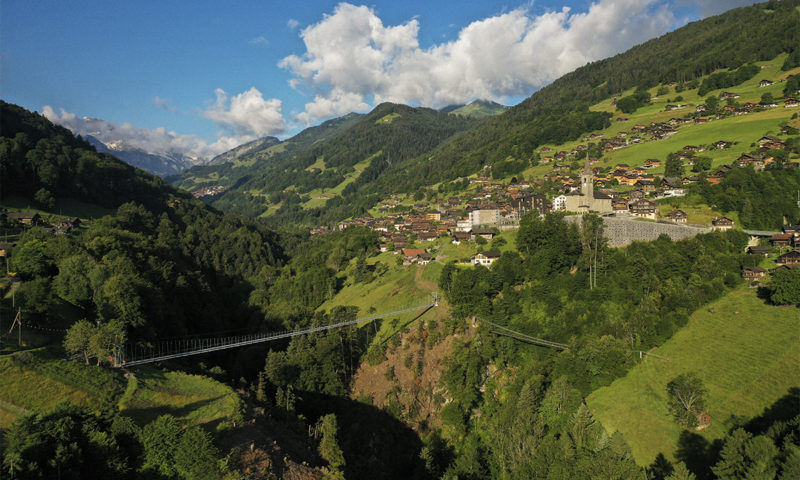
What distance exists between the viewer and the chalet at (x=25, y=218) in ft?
164

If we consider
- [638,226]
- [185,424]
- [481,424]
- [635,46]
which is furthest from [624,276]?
[635,46]

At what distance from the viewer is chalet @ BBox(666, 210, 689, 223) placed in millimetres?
44656

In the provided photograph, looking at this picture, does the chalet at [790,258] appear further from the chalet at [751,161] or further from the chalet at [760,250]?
the chalet at [751,161]

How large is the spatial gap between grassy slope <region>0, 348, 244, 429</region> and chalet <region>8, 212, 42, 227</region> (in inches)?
1446

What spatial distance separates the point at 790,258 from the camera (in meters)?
33.6

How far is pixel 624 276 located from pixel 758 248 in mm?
11432

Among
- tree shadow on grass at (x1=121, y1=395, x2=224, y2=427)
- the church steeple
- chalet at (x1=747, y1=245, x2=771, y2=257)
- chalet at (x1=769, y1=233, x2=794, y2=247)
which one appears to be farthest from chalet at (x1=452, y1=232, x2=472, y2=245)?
tree shadow on grass at (x1=121, y1=395, x2=224, y2=427)

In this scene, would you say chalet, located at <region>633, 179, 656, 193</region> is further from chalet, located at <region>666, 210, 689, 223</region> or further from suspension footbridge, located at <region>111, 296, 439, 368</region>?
suspension footbridge, located at <region>111, 296, 439, 368</region>

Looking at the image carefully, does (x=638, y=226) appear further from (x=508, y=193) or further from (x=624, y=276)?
(x=508, y=193)

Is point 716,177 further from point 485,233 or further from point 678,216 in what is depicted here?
point 485,233

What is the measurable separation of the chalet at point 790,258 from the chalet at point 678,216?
434 inches

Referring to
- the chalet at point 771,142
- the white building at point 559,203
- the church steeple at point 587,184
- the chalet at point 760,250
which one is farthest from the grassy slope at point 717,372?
the chalet at point 771,142

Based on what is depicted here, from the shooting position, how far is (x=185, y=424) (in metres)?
21.6

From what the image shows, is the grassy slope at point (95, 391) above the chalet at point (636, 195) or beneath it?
beneath
